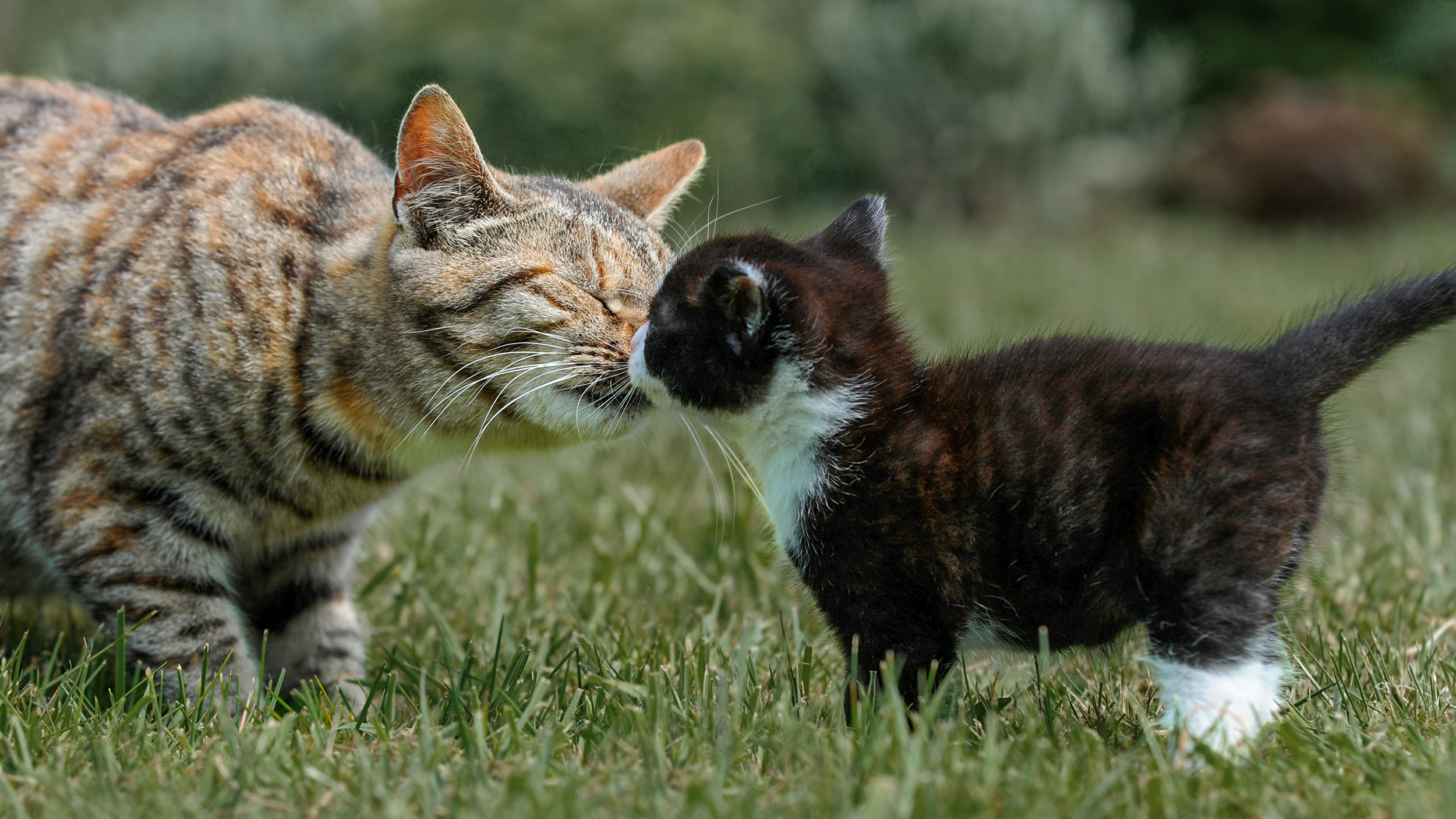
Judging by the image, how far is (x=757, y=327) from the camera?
2.18m

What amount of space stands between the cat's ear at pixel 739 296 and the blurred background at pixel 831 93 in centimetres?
746

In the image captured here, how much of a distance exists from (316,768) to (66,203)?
1.76 metres

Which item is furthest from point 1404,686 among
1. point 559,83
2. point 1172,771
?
point 559,83

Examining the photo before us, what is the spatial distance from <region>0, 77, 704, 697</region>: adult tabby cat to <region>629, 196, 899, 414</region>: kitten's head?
0.90 ft

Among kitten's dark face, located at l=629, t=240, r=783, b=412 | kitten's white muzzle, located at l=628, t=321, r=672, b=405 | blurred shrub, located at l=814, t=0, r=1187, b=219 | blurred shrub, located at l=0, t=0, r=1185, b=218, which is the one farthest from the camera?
blurred shrub, located at l=814, t=0, r=1187, b=219

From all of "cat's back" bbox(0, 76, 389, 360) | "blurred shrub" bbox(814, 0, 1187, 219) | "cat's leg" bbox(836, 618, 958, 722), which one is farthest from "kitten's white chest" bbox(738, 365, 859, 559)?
"blurred shrub" bbox(814, 0, 1187, 219)

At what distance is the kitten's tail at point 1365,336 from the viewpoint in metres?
2.06

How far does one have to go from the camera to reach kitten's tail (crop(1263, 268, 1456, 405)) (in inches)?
81.0

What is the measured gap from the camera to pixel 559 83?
10.1 metres

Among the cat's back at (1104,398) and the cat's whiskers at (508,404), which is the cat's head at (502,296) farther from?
the cat's back at (1104,398)

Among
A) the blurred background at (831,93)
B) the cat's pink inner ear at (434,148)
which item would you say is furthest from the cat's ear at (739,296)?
the blurred background at (831,93)

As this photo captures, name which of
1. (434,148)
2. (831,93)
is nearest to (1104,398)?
(434,148)

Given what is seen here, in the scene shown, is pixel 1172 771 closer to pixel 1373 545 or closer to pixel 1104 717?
pixel 1104 717

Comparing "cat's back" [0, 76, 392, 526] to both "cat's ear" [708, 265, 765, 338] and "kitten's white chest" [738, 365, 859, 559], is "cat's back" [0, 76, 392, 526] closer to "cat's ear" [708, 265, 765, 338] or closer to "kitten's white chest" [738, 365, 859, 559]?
"cat's ear" [708, 265, 765, 338]
